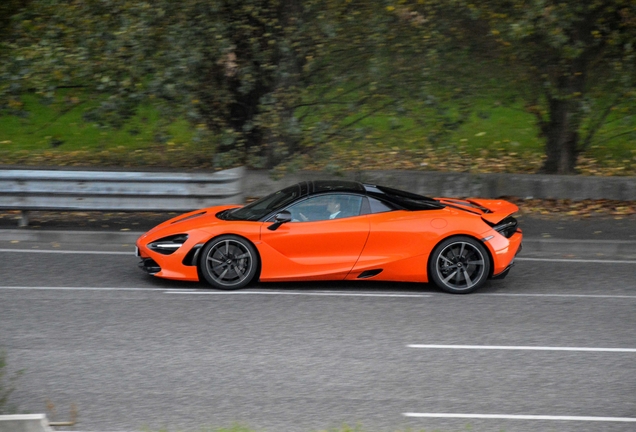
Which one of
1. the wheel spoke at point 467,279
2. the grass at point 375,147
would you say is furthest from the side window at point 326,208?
the grass at point 375,147

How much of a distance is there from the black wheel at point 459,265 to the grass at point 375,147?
15.1ft

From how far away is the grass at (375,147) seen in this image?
1395cm

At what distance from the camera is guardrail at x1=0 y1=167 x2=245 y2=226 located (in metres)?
12.0

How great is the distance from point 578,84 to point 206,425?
36.4ft

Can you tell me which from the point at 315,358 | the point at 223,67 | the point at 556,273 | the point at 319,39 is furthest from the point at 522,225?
the point at 315,358

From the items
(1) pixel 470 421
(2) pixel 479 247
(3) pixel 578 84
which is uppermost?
(3) pixel 578 84

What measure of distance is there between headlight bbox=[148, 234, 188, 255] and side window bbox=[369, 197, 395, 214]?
214 centimetres

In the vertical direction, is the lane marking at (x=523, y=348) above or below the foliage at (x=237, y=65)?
below

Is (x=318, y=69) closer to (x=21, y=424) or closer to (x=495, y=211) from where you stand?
(x=495, y=211)

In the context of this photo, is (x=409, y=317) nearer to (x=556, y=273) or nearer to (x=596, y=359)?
(x=596, y=359)

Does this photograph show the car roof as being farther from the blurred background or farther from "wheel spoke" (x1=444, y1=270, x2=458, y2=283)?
the blurred background

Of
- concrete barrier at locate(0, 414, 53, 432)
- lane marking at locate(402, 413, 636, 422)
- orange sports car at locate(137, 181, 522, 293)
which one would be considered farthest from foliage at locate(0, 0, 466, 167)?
concrete barrier at locate(0, 414, 53, 432)

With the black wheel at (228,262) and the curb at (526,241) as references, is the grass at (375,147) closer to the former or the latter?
the curb at (526,241)

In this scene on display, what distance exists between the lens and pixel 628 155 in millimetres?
16047
